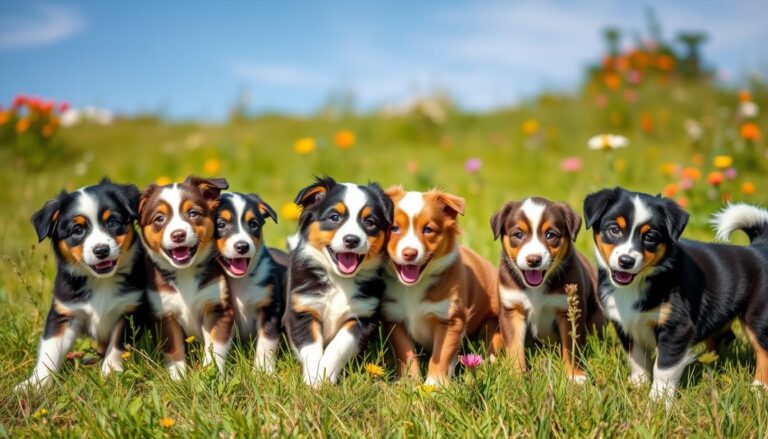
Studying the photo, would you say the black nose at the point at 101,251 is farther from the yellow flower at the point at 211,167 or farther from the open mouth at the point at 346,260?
the yellow flower at the point at 211,167

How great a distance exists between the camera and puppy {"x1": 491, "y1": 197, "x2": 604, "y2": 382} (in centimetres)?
364

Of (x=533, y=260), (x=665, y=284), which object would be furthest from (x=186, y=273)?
(x=665, y=284)

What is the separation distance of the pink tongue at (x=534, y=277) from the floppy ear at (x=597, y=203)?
407mm

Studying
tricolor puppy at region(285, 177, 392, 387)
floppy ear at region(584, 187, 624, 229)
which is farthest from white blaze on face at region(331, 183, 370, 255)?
floppy ear at region(584, 187, 624, 229)

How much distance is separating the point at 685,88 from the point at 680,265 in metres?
11.4

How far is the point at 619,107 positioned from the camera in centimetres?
1193

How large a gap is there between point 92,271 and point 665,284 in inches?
127

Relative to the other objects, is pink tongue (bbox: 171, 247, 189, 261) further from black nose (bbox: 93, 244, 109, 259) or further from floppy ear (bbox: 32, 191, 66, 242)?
floppy ear (bbox: 32, 191, 66, 242)

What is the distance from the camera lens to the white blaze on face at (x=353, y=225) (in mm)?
3506

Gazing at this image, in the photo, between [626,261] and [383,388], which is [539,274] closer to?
[626,261]

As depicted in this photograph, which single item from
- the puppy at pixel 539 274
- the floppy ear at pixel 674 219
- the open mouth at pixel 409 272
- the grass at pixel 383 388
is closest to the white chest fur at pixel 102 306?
the grass at pixel 383 388

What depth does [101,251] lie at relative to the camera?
3.52m

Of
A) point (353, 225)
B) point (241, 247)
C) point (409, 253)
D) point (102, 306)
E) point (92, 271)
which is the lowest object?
point (102, 306)

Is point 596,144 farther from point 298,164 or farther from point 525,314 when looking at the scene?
point 298,164
